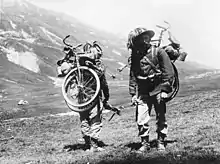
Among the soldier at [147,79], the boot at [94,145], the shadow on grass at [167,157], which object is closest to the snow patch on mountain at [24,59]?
the boot at [94,145]

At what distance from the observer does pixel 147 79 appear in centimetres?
1057

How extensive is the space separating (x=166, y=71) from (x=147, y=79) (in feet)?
2.06

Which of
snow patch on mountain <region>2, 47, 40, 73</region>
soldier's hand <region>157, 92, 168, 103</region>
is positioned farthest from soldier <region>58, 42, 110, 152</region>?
snow patch on mountain <region>2, 47, 40, 73</region>

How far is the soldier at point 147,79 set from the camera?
10.3 m

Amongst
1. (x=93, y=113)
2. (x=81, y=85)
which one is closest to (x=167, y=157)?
(x=93, y=113)

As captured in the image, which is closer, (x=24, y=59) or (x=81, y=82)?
(x=81, y=82)

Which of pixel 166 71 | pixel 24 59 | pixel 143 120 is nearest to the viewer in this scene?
pixel 166 71

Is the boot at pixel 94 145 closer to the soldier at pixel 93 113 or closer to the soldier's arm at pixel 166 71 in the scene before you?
the soldier at pixel 93 113

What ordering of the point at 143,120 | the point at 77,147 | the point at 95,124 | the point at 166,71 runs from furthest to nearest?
the point at 77,147
the point at 95,124
the point at 143,120
the point at 166,71

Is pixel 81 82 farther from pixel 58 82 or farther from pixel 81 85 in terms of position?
pixel 58 82

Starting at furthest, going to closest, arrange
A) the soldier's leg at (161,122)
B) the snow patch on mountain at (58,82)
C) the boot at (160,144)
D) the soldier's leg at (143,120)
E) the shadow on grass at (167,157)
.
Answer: the snow patch on mountain at (58,82) < the soldier's leg at (161,122) < the soldier's leg at (143,120) < the boot at (160,144) < the shadow on grass at (167,157)

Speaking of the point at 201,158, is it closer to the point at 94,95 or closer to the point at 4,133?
the point at 94,95

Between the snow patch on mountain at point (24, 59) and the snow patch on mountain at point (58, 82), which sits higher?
the snow patch on mountain at point (24, 59)

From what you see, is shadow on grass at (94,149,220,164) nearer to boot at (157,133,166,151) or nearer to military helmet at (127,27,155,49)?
boot at (157,133,166,151)
